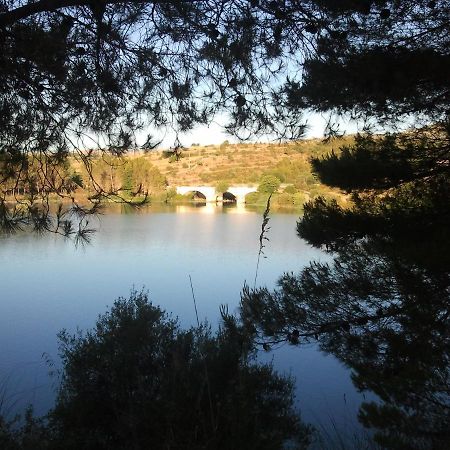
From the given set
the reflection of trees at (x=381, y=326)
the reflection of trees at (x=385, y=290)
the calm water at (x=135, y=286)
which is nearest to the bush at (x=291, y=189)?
the calm water at (x=135, y=286)

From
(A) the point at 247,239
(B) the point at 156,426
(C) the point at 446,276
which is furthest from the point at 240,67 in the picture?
(A) the point at 247,239

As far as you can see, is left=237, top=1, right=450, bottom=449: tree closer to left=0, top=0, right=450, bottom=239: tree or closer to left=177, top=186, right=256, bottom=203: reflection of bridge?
left=0, top=0, right=450, bottom=239: tree

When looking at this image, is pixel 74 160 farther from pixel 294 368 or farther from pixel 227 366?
pixel 294 368

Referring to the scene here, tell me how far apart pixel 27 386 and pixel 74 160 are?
3318 millimetres

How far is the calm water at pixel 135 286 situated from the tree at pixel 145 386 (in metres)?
0.42

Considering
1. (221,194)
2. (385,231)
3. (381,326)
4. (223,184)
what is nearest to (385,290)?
(381,326)

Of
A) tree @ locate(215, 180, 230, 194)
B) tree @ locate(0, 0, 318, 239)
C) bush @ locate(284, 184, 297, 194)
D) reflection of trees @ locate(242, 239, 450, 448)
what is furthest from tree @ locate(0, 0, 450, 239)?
tree @ locate(215, 180, 230, 194)

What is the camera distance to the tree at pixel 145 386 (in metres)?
2.50

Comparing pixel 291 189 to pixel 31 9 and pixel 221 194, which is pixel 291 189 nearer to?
pixel 31 9

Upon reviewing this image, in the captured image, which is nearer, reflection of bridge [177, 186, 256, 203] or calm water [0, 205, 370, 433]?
calm water [0, 205, 370, 433]

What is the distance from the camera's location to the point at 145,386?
3.08 meters

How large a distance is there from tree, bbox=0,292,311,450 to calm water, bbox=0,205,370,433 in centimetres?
42

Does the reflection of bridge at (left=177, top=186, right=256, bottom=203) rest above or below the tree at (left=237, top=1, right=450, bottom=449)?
below

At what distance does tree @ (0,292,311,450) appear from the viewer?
2.50 metres
